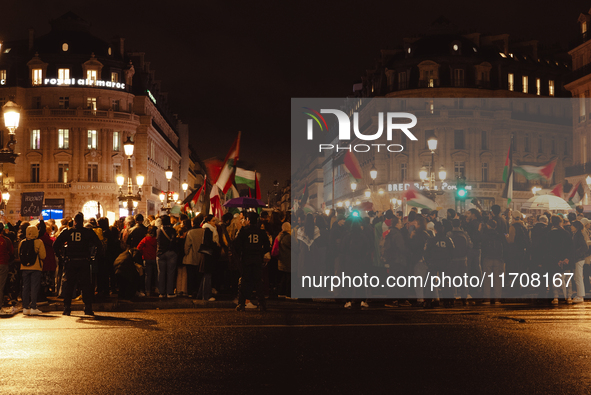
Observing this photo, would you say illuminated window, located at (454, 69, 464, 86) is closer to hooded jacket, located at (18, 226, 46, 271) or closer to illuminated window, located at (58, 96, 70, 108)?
illuminated window, located at (58, 96, 70, 108)

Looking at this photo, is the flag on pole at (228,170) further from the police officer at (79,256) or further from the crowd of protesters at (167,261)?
the police officer at (79,256)

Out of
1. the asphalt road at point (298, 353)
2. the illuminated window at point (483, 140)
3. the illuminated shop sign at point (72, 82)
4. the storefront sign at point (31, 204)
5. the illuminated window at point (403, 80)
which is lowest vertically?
the asphalt road at point (298, 353)

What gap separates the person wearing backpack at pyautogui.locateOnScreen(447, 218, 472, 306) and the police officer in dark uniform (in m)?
4.04

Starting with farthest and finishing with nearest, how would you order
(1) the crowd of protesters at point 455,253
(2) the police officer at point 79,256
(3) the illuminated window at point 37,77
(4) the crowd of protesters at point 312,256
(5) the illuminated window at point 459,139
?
(5) the illuminated window at point 459,139 < (3) the illuminated window at point 37,77 < (1) the crowd of protesters at point 455,253 < (4) the crowd of protesters at point 312,256 < (2) the police officer at point 79,256

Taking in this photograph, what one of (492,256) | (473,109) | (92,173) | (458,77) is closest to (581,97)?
(473,109)

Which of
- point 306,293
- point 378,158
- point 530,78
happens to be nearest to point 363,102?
point 378,158

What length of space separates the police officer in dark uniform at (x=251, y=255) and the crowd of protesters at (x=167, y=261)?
0.8 inches

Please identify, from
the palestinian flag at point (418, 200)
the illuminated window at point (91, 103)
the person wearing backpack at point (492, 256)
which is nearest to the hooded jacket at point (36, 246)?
the person wearing backpack at point (492, 256)

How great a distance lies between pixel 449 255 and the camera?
562 inches

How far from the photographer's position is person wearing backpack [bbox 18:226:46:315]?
42.5 ft

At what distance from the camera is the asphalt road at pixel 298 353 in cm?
681

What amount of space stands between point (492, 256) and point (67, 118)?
167 ft

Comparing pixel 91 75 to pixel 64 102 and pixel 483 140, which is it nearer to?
pixel 64 102

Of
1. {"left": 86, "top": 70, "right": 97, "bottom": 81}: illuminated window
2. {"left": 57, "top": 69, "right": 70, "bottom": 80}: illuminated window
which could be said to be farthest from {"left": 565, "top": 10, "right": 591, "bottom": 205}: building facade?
{"left": 57, "top": 69, "right": 70, "bottom": 80}: illuminated window
